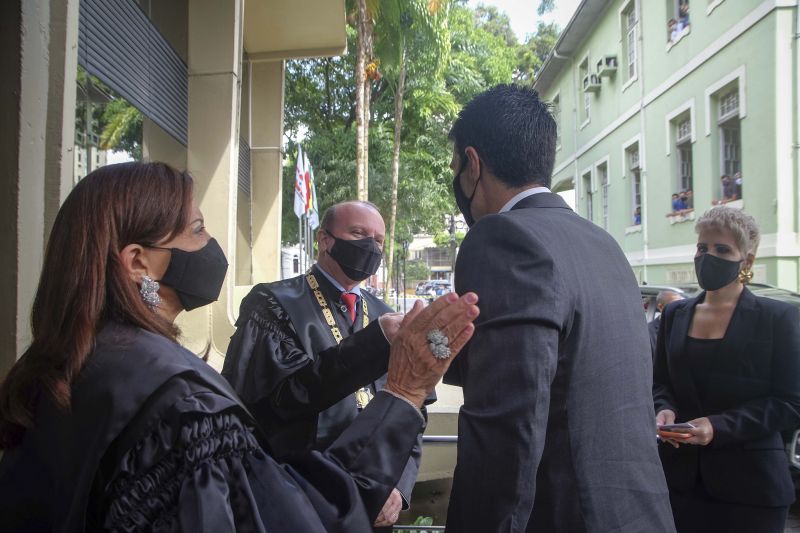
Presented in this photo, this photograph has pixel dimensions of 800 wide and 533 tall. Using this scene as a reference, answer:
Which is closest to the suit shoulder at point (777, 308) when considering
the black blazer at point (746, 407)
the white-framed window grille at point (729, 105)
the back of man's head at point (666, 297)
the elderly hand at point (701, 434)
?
the black blazer at point (746, 407)

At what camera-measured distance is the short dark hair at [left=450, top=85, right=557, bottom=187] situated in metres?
1.78

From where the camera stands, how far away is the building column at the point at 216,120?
6.55 m

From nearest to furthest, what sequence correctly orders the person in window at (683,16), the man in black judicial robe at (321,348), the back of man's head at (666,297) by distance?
the man in black judicial robe at (321,348) → the back of man's head at (666,297) → the person in window at (683,16)

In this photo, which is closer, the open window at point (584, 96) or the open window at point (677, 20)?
the open window at point (677, 20)

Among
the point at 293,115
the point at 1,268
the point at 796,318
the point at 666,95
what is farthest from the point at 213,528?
the point at 293,115

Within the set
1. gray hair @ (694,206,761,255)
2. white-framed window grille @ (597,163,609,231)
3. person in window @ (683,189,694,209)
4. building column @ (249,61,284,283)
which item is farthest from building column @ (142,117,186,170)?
white-framed window grille @ (597,163,609,231)

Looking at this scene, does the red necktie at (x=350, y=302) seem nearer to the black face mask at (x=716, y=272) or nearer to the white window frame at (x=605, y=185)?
the black face mask at (x=716, y=272)

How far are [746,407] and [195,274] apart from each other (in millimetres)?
2269

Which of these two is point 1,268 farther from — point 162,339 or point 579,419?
point 579,419

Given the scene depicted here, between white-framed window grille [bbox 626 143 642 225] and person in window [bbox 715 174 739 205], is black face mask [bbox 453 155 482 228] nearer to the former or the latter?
person in window [bbox 715 174 739 205]

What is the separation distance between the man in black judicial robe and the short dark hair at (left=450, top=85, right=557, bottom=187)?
2.68 ft

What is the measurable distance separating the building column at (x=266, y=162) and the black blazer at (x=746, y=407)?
28.7 ft

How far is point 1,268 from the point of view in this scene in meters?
2.59

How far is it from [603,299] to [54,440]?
→ 1.30 metres
